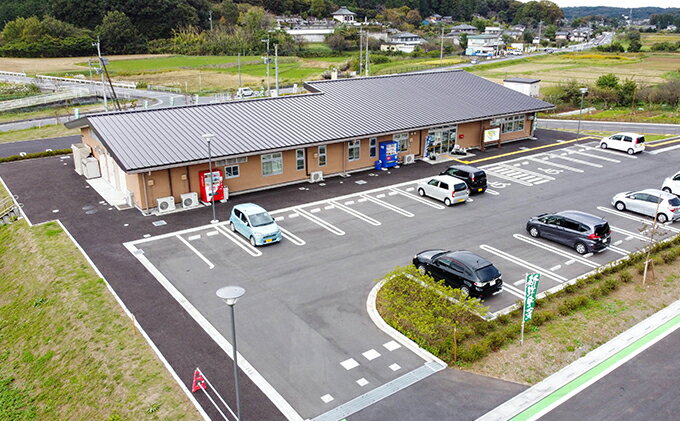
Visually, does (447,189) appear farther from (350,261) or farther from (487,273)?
(487,273)

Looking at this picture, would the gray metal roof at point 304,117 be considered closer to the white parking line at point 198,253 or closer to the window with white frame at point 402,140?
the window with white frame at point 402,140

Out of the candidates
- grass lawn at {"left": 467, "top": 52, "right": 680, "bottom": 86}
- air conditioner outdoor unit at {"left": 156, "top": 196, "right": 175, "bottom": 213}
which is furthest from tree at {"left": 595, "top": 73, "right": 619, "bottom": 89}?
air conditioner outdoor unit at {"left": 156, "top": 196, "right": 175, "bottom": 213}

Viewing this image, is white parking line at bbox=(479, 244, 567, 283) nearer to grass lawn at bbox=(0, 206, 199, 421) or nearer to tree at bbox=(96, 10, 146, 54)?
grass lawn at bbox=(0, 206, 199, 421)

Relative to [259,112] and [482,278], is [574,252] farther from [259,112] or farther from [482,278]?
[259,112]

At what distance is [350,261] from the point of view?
76.1 feet

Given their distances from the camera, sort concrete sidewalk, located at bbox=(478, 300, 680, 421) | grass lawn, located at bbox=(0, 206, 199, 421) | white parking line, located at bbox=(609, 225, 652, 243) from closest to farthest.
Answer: concrete sidewalk, located at bbox=(478, 300, 680, 421)
grass lawn, located at bbox=(0, 206, 199, 421)
white parking line, located at bbox=(609, 225, 652, 243)

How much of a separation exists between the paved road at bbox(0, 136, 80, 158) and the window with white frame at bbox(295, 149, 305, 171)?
2350 centimetres

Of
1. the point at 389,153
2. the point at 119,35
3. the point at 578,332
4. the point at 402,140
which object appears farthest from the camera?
the point at 119,35

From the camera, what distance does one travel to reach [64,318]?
63.5 ft

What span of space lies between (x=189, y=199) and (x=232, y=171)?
129 inches

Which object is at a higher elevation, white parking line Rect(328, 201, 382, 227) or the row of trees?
the row of trees

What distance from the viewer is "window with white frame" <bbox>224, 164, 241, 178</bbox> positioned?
1211 inches

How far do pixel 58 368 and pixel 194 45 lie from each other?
121453mm

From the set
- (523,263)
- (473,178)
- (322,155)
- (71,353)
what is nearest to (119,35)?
(322,155)
